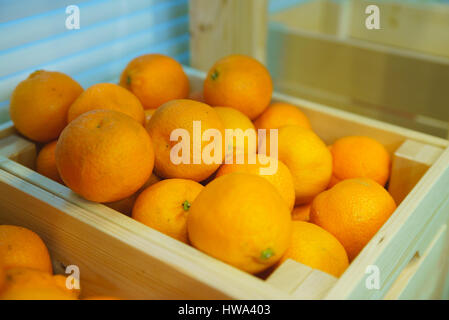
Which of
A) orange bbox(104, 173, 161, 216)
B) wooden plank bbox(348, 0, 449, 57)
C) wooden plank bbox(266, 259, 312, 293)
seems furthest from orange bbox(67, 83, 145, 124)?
wooden plank bbox(348, 0, 449, 57)

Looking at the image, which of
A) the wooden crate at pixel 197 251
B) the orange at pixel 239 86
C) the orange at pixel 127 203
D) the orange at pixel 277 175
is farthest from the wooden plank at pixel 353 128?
the orange at pixel 127 203

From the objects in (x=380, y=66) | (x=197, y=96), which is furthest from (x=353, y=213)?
(x=380, y=66)

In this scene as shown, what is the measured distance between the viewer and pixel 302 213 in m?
0.75

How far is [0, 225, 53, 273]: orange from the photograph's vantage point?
0.57 metres

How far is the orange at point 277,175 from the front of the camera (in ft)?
2.10

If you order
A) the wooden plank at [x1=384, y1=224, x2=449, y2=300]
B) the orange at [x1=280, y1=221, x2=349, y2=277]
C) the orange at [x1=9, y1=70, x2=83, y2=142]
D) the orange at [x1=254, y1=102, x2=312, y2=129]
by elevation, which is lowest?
the wooden plank at [x1=384, y1=224, x2=449, y2=300]

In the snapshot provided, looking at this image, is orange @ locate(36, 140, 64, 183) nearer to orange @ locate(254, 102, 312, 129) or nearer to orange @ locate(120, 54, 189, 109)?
orange @ locate(120, 54, 189, 109)

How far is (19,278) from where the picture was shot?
501mm

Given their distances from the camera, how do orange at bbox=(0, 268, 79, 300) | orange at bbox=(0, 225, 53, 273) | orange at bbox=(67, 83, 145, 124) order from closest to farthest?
orange at bbox=(0, 268, 79, 300), orange at bbox=(0, 225, 53, 273), orange at bbox=(67, 83, 145, 124)

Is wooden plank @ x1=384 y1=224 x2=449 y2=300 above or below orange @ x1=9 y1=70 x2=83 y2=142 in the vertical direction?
below

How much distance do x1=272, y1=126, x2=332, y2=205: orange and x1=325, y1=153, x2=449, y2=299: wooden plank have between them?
144mm
